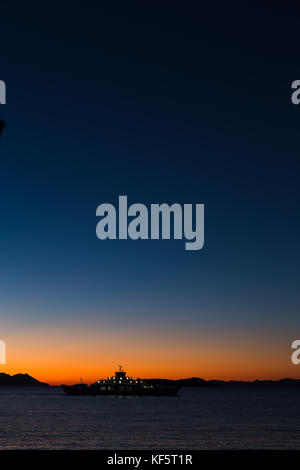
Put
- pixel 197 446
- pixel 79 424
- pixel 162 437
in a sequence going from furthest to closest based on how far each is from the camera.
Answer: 1. pixel 79 424
2. pixel 162 437
3. pixel 197 446

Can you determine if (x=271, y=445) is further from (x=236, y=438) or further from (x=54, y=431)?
(x=54, y=431)

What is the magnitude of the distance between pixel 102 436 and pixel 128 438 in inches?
137

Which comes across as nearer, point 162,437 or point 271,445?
point 271,445

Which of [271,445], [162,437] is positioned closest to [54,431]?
[162,437]

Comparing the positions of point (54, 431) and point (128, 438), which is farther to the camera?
point (54, 431)

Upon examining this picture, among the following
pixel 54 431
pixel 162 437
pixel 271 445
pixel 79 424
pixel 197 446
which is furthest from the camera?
pixel 79 424

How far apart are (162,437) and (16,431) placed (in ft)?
66.7
